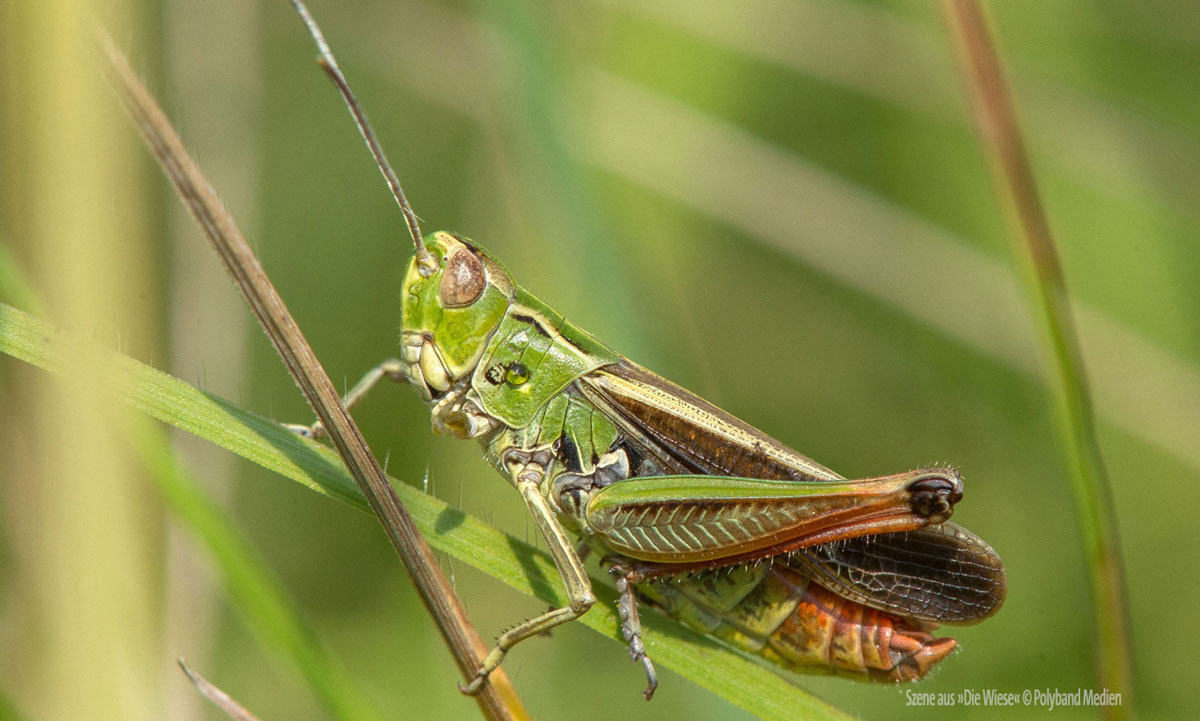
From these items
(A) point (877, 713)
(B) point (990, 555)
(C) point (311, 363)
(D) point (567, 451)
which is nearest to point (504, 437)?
(D) point (567, 451)

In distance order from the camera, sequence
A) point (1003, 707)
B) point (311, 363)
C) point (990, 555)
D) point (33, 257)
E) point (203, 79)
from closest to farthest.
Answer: point (33, 257)
point (311, 363)
point (990, 555)
point (1003, 707)
point (203, 79)

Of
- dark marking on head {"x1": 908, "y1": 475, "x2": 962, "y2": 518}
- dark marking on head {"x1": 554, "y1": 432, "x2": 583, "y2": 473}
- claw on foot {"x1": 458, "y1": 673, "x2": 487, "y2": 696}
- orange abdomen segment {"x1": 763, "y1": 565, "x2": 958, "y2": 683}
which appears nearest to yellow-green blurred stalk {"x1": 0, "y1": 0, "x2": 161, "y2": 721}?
claw on foot {"x1": 458, "y1": 673, "x2": 487, "y2": 696}

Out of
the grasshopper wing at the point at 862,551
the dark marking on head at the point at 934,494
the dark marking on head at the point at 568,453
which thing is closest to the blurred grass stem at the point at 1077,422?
the dark marking on head at the point at 934,494

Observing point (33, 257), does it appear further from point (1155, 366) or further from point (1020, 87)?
point (1020, 87)

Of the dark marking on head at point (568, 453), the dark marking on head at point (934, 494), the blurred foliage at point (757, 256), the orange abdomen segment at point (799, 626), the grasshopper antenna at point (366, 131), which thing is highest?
the blurred foliage at point (757, 256)

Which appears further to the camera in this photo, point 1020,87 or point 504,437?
point 1020,87

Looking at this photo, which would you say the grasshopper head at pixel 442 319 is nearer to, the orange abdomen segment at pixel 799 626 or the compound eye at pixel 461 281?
the compound eye at pixel 461 281

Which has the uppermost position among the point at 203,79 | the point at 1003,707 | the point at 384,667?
the point at 203,79
